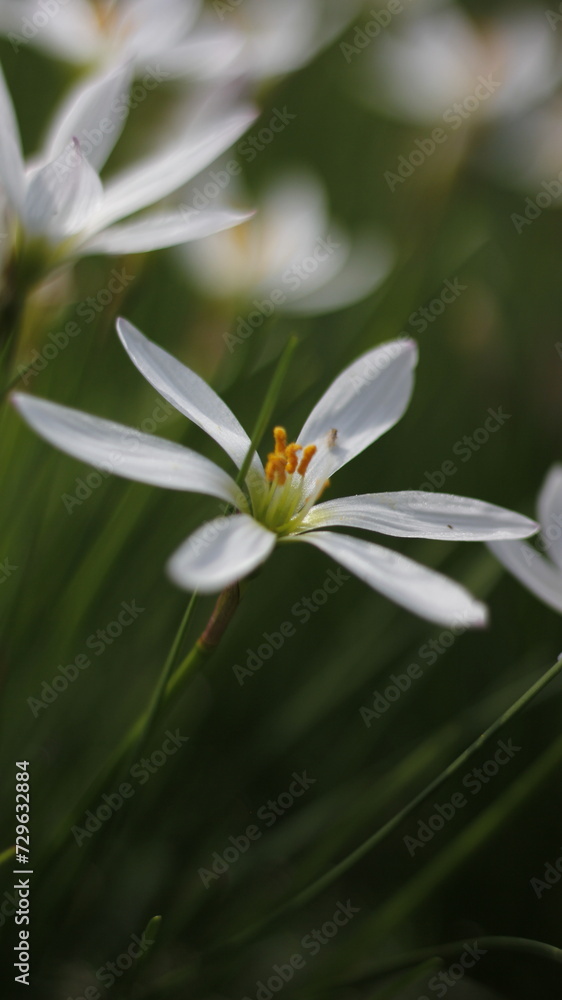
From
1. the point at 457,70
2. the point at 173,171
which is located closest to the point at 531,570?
the point at 173,171

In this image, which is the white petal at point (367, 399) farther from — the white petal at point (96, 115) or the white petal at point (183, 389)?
the white petal at point (96, 115)

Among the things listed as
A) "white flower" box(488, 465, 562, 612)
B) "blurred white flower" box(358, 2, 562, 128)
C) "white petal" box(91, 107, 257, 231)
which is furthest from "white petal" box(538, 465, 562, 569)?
"blurred white flower" box(358, 2, 562, 128)

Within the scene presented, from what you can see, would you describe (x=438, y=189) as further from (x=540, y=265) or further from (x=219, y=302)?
(x=540, y=265)

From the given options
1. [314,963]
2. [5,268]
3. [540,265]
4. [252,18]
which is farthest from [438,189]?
[314,963]

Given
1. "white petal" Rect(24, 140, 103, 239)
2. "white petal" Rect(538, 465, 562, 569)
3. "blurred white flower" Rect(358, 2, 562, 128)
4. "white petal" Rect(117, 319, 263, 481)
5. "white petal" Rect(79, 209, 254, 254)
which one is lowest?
"white petal" Rect(538, 465, 562, 569)

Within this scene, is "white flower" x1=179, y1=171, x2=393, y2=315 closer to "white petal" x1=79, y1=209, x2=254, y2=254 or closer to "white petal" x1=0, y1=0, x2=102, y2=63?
"white petal" x1=0, y1=0, x2=102, y2=63

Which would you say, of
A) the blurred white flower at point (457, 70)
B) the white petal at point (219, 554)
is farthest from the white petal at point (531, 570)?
the blurred white flower at point (457, 70)

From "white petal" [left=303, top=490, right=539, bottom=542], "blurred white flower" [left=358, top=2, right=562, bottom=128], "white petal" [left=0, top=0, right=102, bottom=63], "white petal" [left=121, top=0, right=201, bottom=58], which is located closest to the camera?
"white petal" [left=303, top=490, right=539, bottom=542]
